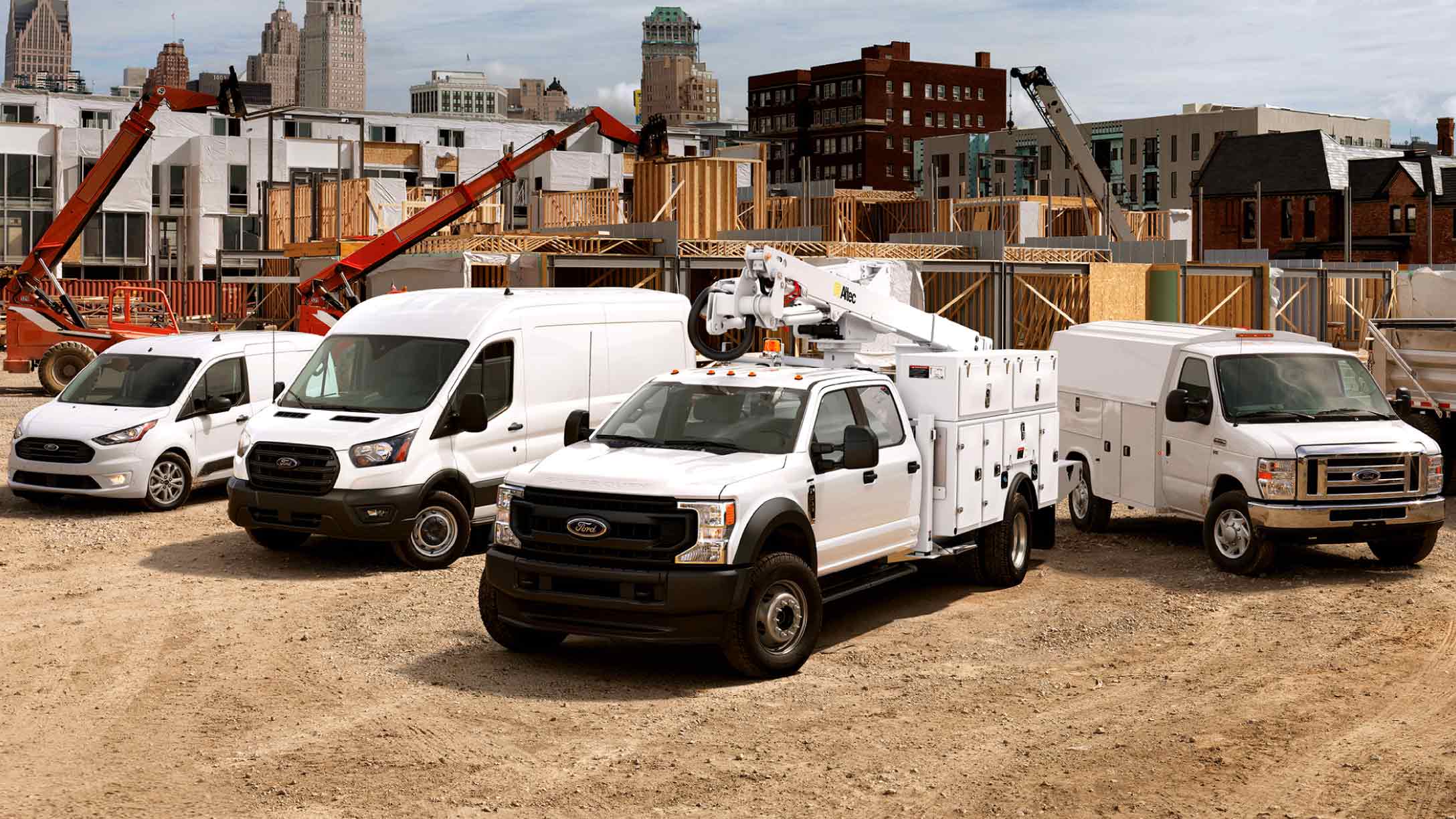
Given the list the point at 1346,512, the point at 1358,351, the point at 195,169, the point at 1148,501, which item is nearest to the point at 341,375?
the point at 1148,501

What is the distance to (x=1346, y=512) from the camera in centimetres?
1312

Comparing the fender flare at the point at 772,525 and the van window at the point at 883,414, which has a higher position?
the van window at the point at 883,414

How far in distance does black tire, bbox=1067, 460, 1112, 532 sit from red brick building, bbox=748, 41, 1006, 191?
12363 centimetres

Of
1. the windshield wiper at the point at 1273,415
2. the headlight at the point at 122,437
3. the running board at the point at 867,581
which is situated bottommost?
the running board at the point at 867,581

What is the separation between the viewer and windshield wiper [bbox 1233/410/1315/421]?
543 inches

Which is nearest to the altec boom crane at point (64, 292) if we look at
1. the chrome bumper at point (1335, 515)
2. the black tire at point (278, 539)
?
the black tire at point (278, 539)

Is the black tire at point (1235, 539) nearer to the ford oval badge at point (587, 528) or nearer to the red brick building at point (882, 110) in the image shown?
the ford oval badge at point (587, 528)

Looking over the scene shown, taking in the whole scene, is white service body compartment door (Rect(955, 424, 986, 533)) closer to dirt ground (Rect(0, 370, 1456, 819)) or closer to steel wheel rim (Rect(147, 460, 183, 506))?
dirt ground (Rect(0, 370, 1456, 819))

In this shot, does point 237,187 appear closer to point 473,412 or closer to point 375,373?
point 375,373

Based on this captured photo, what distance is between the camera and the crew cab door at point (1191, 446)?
14078mm

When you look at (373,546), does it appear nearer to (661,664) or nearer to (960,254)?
(661,664)

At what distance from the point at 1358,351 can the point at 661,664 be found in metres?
30.7

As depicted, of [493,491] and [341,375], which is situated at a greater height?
[341,375]

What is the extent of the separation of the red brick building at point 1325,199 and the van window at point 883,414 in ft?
211
